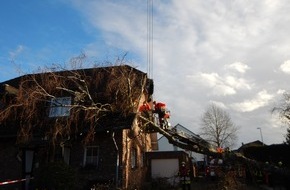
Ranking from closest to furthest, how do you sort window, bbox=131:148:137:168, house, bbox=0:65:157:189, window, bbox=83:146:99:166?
house, bbox=0:65:157:189
window, bbox=83:146:99:166
window, bbox=131:148:137:168

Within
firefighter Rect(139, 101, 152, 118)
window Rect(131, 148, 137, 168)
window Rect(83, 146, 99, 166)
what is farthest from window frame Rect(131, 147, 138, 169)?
firefighter Rect(139, 101, 152, 118)

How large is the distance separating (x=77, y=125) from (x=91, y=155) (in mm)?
1902

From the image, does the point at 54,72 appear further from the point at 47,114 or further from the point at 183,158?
the point at 183,158

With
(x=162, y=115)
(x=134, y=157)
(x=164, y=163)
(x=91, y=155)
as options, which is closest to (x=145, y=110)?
(x=162, y=115)

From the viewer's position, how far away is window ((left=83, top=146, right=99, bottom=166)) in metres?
17.2

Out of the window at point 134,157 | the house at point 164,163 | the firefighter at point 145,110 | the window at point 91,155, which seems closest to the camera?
the firefighter at point 145,110

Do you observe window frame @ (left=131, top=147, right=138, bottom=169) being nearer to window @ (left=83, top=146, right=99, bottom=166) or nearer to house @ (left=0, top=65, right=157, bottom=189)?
house @ (left=0, top=65, right=157, bottom=189)

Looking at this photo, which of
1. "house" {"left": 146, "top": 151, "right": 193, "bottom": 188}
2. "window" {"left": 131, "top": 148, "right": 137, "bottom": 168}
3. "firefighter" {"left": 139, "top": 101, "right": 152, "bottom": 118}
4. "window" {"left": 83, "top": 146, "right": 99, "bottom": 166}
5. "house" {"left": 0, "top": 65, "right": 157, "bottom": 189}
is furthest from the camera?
"house" {"left": 146, "top": 151, "right": 193, "bottom": 188}

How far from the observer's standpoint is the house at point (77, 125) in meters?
15.5

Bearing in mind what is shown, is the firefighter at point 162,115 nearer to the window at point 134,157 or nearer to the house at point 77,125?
the house at point 77,125

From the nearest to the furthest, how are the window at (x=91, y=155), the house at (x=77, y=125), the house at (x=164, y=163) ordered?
the house at (x=77, y=125)
the window at (x=91, y=155)
the house at (x=164, y=163)

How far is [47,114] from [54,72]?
10.5 ft

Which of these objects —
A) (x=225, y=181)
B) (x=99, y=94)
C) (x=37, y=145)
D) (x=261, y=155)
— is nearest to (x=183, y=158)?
(x=261, y=155)

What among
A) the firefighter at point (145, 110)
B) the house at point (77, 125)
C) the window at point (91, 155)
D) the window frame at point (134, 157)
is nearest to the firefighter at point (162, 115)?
the firefighter at point (145, 110)
